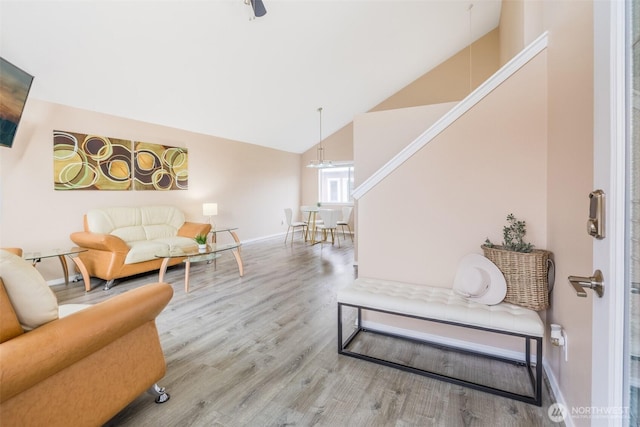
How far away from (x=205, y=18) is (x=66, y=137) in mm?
2499

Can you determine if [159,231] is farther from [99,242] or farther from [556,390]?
[556,390]

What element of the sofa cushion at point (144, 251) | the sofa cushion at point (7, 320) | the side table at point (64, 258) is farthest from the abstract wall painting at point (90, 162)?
the sofa cushion at point (7, 320)

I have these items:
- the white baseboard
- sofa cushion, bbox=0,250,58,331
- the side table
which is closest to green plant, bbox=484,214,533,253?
the white baseboard

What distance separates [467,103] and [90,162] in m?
4.83

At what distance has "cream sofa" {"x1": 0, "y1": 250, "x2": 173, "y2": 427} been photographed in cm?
96

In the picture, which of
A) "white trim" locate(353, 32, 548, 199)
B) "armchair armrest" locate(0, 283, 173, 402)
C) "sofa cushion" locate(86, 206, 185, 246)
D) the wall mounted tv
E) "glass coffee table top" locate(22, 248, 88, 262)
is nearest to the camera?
"armchair armrest" locate(0, 283, 173, 402)

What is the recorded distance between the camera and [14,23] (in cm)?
256

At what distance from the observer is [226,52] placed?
375 cm

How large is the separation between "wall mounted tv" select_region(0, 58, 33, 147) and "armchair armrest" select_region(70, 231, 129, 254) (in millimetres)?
1246

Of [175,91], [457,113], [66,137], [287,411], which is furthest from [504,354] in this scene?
[66,137]

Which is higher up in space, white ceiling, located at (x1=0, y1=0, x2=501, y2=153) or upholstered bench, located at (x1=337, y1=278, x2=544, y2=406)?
white ceiling, located at (x1=0, y1=0, x2=501, y2=153)

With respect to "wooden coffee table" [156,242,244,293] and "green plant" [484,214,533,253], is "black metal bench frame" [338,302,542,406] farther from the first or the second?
"wooden coffee table" [156,242,244,293]

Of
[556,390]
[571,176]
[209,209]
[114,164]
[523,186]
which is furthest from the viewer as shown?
[209,209]

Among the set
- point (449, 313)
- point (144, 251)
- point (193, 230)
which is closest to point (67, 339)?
point (449, 313)
